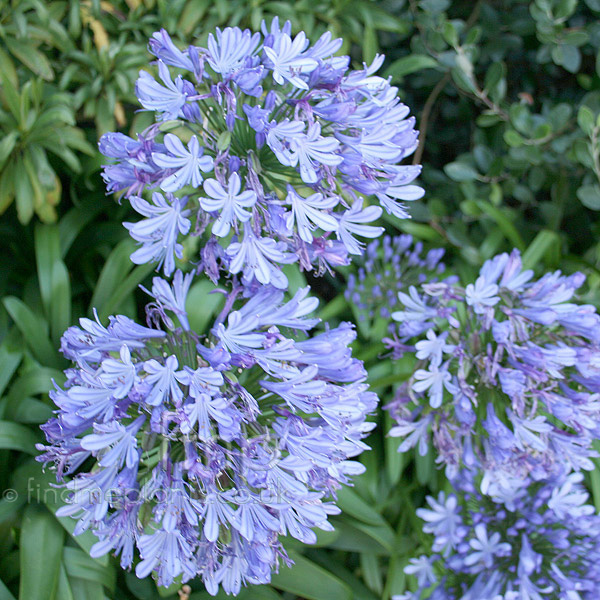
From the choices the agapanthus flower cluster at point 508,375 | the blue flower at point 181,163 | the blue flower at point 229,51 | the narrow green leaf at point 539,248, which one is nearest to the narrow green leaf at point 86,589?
the agapanthus flower cluster at point 508,375

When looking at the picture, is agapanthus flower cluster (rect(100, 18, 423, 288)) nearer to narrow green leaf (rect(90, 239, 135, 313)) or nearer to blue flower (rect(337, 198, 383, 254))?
blue flower (rect(337, 198, 383, 254))

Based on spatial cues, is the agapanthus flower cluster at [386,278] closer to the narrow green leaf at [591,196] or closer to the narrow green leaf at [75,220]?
the narrow green leaf at [591,196]

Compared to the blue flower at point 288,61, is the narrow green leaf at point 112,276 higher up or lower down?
lower down

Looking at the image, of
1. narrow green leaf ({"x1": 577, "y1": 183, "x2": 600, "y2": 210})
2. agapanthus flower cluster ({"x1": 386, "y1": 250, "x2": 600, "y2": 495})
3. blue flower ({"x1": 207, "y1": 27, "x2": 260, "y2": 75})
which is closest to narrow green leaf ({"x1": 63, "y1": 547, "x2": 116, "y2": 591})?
agapanthus flower cluster ({"x1": 386, "y1": 250, "x2": 600, "y2": 495})

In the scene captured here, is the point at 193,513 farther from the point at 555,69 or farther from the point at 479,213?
the point at 555,69

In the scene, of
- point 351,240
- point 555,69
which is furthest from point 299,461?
point 555,69

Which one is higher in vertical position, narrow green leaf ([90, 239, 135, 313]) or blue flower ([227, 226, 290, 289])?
blue flower ([227, 226, 290, 289])
